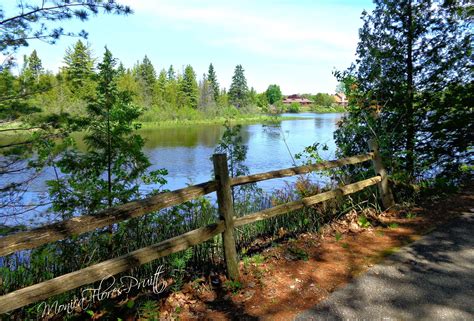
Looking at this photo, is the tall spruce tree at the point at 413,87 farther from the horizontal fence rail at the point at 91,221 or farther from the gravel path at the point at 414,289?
the horizontal fence rail at the point at 91,221

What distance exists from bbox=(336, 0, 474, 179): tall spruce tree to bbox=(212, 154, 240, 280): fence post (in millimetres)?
5056

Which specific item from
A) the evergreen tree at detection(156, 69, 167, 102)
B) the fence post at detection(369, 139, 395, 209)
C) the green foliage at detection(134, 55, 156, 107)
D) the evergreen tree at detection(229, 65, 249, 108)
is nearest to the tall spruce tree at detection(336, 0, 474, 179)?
the fence post at detection(369, 139, 395, 209)

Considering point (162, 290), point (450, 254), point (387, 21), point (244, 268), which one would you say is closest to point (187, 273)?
point (162, 290)

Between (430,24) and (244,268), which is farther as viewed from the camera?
(430,24)

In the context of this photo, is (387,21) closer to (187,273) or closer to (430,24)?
(430,24)

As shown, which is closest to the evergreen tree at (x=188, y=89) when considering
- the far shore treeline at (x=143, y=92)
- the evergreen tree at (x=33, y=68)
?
the far shore treeline at (x=143, y=92)

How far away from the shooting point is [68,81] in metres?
5.62

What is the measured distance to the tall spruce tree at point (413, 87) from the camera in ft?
25.6

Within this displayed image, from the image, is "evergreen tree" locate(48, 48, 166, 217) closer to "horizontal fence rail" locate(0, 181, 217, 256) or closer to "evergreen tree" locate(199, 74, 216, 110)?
"horizontal fence rail" locate(0, 181, 217, 256)

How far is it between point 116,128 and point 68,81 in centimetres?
133

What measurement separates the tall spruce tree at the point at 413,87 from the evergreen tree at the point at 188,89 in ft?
206

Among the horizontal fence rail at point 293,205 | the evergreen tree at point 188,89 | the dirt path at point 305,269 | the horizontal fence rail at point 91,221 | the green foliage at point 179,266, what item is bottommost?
the dirt path at point 305,269

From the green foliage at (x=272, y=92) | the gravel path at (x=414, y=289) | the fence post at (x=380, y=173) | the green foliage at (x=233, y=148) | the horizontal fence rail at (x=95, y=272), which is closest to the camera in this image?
the horizontal fence rail at (x=95, y=272)

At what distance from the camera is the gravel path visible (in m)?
2.98
